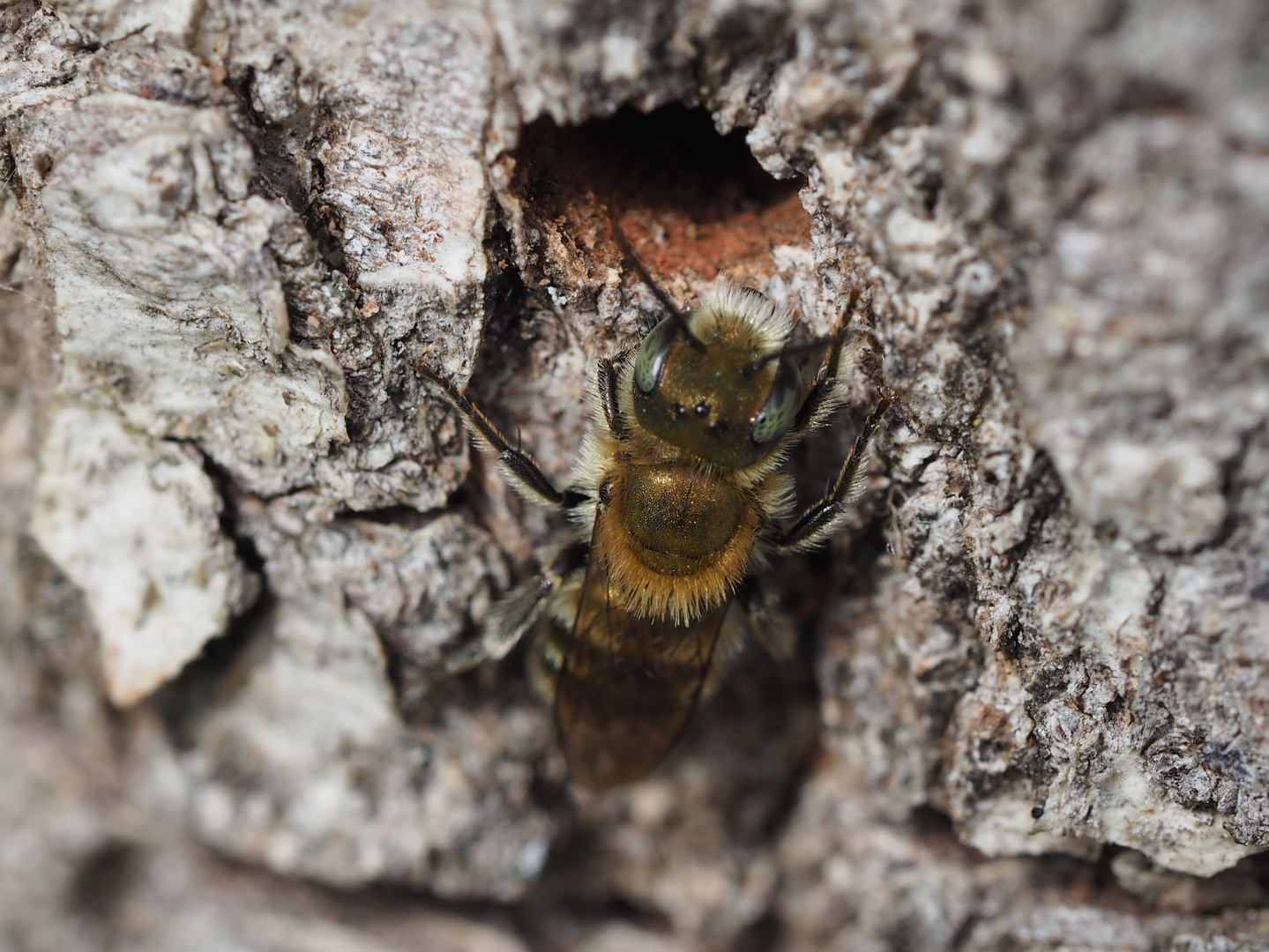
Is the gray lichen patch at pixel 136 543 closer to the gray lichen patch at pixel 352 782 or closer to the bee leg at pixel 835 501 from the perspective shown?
the gray lichen patch at pixel 352 782

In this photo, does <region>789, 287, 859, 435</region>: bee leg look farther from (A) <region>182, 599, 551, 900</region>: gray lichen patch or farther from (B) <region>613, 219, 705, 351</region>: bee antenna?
(A) <region>182, 599, 551, 900</region>: gray lichen patch

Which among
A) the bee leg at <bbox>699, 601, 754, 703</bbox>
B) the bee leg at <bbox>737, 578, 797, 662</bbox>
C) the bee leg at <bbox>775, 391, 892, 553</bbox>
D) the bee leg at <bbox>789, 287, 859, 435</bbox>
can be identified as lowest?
the bee leg at <bbox>699, 601, 754, 703</bbox>

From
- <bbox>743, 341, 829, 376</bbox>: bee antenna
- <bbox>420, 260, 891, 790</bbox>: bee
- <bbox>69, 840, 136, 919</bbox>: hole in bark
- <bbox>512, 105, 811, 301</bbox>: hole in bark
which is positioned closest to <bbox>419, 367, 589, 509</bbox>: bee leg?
<bbox>420, 260, 891, 790</bbox>: bee

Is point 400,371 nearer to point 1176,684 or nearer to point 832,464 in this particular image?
point 832,464

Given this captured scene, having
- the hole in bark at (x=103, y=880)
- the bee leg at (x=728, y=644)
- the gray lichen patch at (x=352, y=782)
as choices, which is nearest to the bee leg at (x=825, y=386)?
the bee leg at (x=728, y=644)

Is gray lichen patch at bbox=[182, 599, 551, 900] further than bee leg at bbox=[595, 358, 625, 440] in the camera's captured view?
Yes

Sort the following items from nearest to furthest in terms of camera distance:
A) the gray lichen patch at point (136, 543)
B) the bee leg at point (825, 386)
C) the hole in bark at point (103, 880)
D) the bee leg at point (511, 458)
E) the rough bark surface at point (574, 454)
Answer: the rough bark surface at point (574, 454) → the bee leg at point (825, 386) → the bee leg at point (511, 458) → the gray lichen patch at point (136, 543) → the hole in bark at point (103, 880)

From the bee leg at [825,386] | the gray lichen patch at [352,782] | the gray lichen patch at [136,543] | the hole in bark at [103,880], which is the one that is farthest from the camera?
the hole in bark at [103,880]
